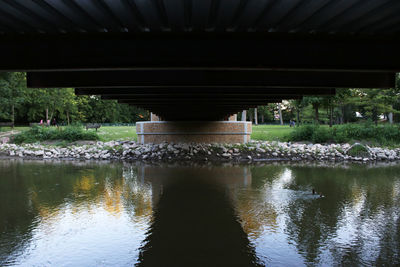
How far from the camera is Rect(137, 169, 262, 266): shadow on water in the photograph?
549 cm

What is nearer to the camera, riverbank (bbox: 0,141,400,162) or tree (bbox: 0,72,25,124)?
riverbank (bbox: 0,141,400,162)

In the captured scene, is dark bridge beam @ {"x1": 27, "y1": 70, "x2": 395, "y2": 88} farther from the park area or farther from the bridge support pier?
the park area

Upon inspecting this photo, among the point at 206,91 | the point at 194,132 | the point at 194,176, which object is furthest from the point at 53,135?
the point at 206,91

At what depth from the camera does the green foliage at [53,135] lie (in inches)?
1000

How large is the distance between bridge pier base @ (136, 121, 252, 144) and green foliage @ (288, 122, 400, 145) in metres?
5.51

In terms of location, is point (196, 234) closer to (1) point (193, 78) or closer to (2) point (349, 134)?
(1) point (193, 78)

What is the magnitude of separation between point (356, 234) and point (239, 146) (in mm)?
14151

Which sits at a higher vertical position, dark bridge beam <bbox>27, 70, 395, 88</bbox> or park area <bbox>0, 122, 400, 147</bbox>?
dark bridge beam <bbox>27, 70, 395, 88</bbox>

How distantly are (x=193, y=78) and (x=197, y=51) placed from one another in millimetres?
1691

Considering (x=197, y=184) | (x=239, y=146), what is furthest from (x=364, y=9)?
(x=239, y=146)

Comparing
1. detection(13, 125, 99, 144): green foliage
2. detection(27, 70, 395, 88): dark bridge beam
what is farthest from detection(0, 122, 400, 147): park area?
detection(27, 70, 395, 88): dark bridge beam

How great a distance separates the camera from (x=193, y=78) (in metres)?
6.12

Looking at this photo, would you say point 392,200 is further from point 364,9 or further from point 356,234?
point 364,9

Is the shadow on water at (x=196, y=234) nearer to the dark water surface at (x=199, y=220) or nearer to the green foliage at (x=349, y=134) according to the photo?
the dark water surface at (x=199, y=220)
